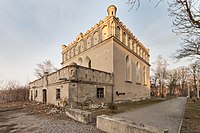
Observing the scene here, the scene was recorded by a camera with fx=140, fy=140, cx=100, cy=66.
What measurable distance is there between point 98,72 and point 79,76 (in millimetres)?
2941

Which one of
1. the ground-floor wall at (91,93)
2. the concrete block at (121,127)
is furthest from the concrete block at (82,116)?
the ground-floor wall at (91,93)

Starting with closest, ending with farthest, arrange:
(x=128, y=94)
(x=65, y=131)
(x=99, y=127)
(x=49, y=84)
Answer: (x=65, y=131) → (x=99, y=127) → (x=49, y=84) → (x=128, y=94)

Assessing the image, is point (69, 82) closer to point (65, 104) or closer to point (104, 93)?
point (65, 104)

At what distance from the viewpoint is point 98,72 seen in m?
15.4

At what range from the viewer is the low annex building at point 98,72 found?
42.3ft

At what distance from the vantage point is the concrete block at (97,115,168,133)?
436 cm

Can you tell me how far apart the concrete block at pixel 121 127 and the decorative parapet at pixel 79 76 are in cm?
690

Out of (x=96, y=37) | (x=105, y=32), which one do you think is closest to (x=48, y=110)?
(x=105, y=32)

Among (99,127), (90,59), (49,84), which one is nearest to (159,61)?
(90,59)

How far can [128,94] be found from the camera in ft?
67.1

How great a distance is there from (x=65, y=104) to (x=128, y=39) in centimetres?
1525

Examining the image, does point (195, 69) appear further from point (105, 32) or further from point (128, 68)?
point (105, 32)

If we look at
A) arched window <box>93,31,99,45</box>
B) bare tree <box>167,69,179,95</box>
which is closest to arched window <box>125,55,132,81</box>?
arched window <box>93,31,99,45</box>

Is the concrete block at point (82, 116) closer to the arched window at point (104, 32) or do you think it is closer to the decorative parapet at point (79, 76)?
the decorative parapet at point (79, 76)
